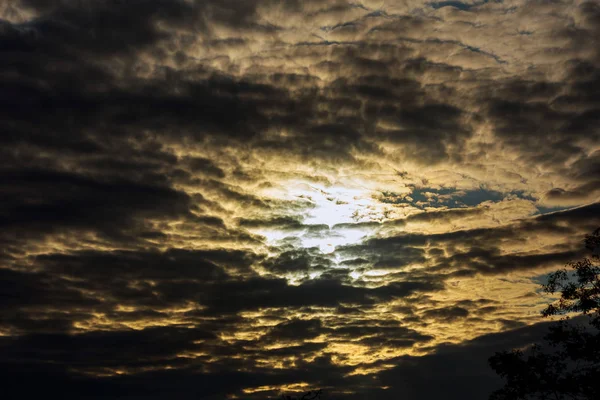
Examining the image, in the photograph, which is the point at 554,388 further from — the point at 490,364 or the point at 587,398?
the point at 490,364

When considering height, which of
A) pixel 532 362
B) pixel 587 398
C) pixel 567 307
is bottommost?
pixel 587 398

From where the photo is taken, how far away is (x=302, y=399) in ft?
150

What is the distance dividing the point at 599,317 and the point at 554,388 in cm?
670

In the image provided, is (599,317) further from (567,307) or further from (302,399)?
(302,399)

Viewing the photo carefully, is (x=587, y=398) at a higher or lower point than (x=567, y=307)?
lower

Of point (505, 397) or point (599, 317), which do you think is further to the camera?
point (505, 397)

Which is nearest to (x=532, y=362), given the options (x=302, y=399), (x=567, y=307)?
(x=567, y=307)

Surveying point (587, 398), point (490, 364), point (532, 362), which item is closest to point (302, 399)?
point (490, 364)

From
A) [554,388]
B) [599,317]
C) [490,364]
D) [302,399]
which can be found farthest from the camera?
[302,399]

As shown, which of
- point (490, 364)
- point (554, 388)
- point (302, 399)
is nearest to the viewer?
point (554, 388)

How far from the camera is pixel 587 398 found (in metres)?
38.2

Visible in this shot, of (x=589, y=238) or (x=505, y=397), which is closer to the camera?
(x=589, y=238)

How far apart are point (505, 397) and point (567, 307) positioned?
28.3ft

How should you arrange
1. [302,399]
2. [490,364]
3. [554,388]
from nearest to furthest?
[554,388] < [490,364] < [302,399]
